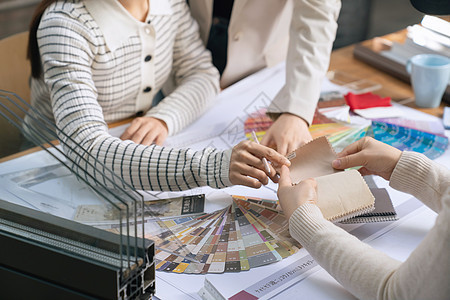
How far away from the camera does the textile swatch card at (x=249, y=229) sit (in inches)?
32.8

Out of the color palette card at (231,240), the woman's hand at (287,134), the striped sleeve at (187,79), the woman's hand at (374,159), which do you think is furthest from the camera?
the striped sleeve at (187,79)

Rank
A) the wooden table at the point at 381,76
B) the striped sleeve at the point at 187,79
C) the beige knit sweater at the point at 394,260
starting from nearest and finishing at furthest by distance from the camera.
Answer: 1. the beige knit sweater at the point at 394,260
2. the striped sleeve at the point at 187,79
3. the wooden table at the point at 381,76

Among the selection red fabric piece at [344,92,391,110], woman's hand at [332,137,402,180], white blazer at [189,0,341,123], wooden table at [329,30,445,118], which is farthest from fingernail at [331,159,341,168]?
wooden table at [329,30,445,118]

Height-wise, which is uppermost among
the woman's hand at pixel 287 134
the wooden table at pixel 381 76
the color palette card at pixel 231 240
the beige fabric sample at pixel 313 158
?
the beige fabric sample at pixel 313 158

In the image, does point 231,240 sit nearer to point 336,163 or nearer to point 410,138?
point 336,163

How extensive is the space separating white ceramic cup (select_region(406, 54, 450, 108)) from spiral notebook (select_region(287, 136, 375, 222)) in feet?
1.60

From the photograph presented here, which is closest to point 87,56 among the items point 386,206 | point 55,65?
point 55,65

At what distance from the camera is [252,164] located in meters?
0.97

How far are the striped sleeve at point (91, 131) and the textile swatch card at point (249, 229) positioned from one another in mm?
94

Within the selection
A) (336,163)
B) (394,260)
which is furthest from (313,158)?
(394,260)

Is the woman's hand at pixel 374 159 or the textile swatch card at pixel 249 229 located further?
the woman's hand at pixel 374 159

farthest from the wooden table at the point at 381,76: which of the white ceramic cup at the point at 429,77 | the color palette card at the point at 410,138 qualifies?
the color palette card at the point at 410,138

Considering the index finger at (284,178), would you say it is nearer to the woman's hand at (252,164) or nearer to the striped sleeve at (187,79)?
the woman's hand at (252,164)

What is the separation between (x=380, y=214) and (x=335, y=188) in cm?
10
